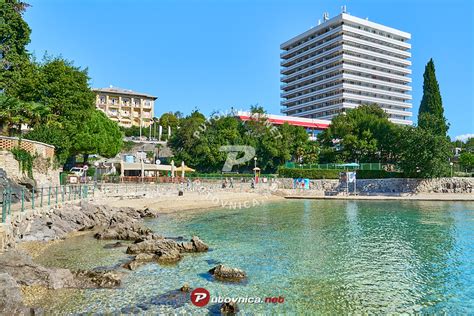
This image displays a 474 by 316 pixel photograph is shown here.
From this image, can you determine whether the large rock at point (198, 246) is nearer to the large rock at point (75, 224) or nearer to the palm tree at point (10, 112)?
the large rock at point (75, 224)

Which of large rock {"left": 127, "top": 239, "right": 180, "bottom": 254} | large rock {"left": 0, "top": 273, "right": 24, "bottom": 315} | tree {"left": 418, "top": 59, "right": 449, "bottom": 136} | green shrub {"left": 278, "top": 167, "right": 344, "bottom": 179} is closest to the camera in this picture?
large rock {"left": 0, "top": 273, "right": 24, "bottom": 315}

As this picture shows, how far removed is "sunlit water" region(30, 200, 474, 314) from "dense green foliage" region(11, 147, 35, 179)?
10678 millimetres

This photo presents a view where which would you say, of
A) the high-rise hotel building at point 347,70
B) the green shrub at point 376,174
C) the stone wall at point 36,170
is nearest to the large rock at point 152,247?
A: the stone wall at point 36,170

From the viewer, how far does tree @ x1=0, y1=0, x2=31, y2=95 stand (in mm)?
34688

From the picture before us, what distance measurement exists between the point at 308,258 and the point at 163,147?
6575 centimetres

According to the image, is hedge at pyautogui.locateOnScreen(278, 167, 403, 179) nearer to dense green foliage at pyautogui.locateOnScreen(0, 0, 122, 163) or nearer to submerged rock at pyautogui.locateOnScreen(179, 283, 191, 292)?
dense green foliage at pyautogui.locateOnScreen(0, 0, 122, 163)

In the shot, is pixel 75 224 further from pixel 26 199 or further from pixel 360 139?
pixel 360 139

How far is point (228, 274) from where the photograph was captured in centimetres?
1150

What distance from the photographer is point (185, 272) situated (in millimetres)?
12125

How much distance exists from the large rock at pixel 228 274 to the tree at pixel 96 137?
32.5 m

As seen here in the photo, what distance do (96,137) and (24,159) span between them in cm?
1974

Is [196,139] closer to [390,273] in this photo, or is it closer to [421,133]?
[421,133]

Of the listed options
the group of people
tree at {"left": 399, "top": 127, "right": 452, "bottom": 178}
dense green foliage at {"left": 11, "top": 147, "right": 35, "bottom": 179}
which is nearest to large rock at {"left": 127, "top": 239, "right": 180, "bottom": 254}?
dense green foliage at {"left": 11, "top": 147, "right": 35, "bottom": 179}

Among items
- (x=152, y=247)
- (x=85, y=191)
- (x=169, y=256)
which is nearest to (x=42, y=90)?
(x=85, y=191)
